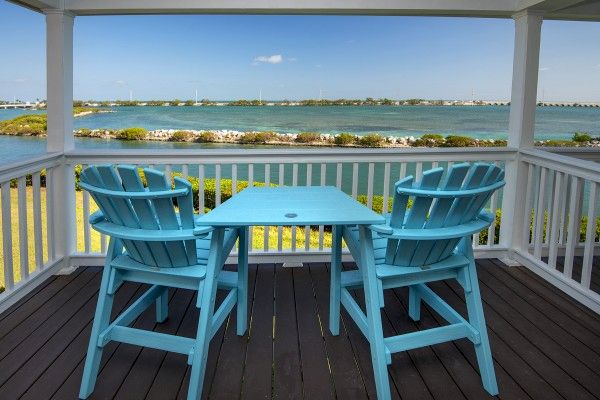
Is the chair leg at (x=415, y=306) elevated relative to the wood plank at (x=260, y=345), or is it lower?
elevated

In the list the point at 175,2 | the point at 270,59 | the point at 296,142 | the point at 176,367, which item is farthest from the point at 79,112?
the point at 176,367

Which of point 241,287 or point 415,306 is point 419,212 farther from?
point 241,287

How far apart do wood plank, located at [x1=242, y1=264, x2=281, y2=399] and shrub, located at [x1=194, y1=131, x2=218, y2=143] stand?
17.3 metres

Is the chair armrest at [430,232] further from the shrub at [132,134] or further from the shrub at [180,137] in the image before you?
the shrub at [180,137]

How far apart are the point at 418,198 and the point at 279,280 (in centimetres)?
183

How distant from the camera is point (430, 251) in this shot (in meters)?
2.30

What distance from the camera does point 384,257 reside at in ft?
7.93

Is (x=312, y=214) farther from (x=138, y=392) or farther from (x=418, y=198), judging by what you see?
(x=138, y=392)

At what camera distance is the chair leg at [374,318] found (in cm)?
212

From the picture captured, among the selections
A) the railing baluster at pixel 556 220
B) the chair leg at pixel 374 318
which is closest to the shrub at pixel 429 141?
the railing baluster at pixel 556 220

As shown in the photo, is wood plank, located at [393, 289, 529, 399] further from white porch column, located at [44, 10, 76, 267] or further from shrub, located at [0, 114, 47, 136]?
shrub, located at [0, 114, 47, 136]

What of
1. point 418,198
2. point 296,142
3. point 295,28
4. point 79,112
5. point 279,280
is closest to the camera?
point 418,198

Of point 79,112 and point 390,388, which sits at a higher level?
point 79,112

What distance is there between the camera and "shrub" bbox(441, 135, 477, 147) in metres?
22.1
